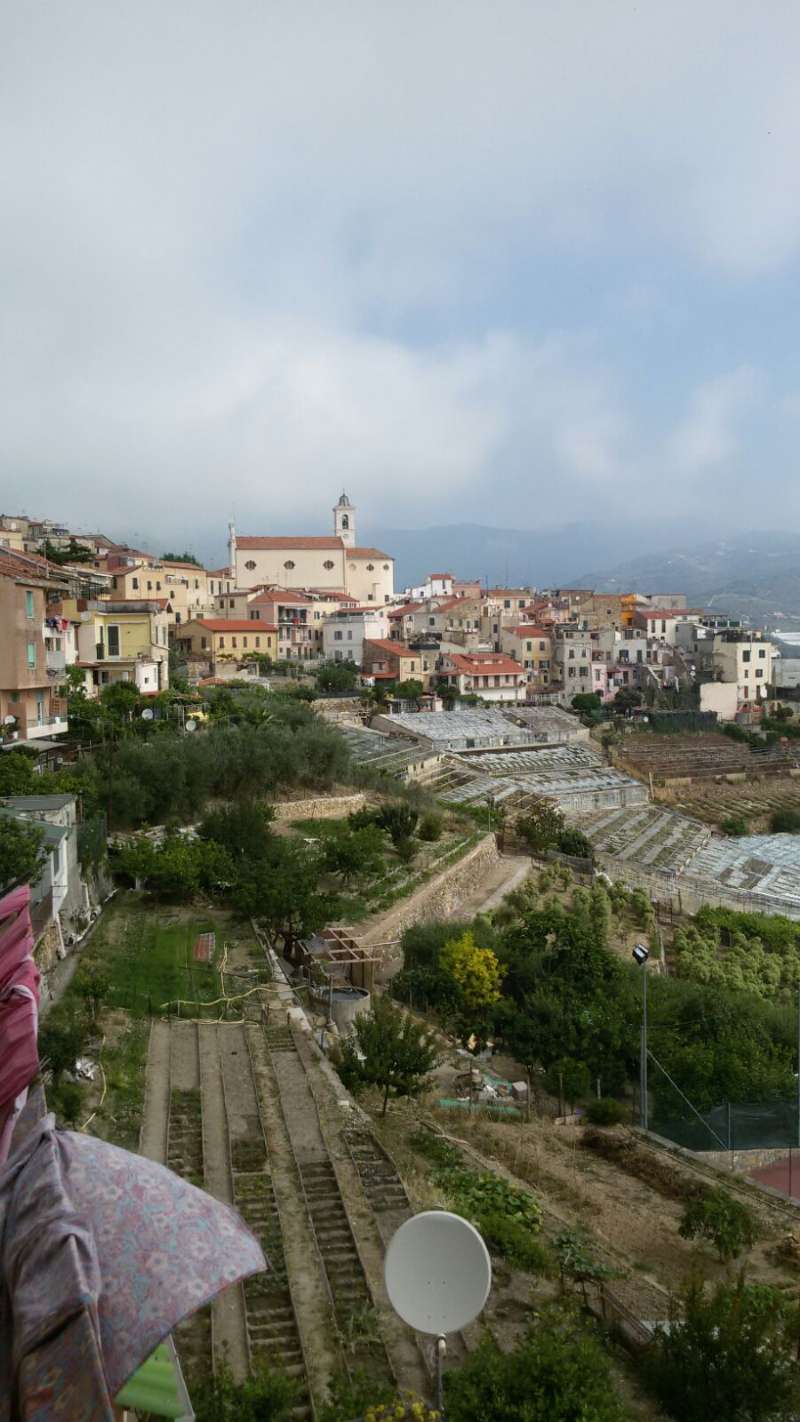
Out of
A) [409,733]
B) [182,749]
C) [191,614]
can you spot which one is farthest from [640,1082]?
[191,614]

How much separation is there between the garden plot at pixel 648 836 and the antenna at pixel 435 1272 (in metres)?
24.7

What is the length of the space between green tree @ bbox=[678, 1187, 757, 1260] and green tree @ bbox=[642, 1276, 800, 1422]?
92.4 inches

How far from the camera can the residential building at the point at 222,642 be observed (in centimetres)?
5150

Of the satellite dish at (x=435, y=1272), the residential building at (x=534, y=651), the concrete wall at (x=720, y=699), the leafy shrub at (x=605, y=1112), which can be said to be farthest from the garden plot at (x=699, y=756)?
the satellite dish at (x=435, y=1272)

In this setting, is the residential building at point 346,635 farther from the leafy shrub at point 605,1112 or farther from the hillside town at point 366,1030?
the leafy shrub at point 605,1112

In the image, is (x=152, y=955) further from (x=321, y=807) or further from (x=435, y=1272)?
(x=321, y=807)

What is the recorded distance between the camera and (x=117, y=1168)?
7.89 ft

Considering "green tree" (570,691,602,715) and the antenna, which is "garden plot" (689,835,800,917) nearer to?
"green tree" (570,691,602,715)

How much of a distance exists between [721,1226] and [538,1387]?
3912 millimetres

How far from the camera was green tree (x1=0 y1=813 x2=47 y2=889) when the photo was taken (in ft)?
35.4

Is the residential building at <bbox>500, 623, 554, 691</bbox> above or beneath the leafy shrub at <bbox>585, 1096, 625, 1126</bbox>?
above

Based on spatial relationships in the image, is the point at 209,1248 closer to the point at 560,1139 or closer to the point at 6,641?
the point at 560,1139

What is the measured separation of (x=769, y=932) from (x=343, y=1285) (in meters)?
18.2

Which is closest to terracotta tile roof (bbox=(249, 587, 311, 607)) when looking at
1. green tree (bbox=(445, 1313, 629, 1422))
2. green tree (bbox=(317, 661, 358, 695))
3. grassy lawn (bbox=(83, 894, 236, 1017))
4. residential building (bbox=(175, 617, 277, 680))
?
residential building (bbox=(175, 617, 277, 680))
